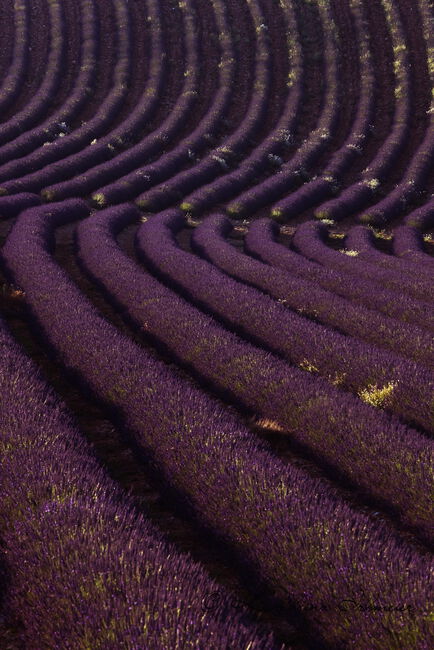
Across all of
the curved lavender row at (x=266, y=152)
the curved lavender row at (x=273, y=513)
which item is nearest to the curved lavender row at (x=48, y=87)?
the curved lavender row at (x=266, y=152)

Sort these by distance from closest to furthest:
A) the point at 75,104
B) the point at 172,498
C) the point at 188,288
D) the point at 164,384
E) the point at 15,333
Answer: the point at 172,498 < the point at 164,384 < the point at 15,333 < the point at 188,288 < the point at 75,104

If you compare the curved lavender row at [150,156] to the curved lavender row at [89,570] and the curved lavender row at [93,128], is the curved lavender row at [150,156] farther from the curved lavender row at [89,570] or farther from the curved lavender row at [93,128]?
the curved lavender row at [89,570]

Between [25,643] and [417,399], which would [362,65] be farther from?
[25,643]

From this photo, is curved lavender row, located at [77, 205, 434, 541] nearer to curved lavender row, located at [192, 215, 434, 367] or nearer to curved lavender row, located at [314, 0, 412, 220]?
curved lavender row, located at [192, 215, 434, 367]

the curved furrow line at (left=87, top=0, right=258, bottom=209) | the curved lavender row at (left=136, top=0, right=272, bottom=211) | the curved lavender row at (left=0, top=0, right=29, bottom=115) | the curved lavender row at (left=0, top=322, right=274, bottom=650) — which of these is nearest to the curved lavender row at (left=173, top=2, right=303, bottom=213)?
the curved lavender row at (left=136, top=0, right=272, bottom=211)

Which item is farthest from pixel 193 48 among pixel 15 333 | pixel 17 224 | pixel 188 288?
pixel 15 333

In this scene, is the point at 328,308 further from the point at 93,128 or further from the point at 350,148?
the point at 93,128
